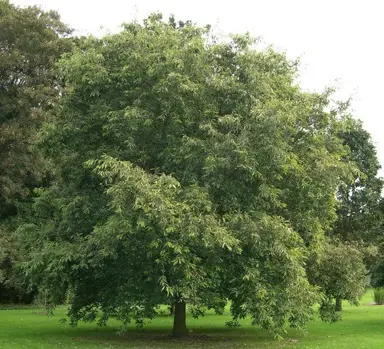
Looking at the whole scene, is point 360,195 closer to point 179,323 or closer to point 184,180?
point 179,323

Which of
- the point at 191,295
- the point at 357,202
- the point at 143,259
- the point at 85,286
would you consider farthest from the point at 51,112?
the point at 357,202

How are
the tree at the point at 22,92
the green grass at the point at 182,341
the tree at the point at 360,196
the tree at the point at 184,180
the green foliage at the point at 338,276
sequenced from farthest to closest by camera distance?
the tree at the point at 360,196, the tree at the point at 22,92, the green foliage at the point at 338,276, the green grass at the point at 182,341, the tree at the point at 184,180

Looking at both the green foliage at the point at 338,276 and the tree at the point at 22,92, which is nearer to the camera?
the green foliage at the point at 338,276

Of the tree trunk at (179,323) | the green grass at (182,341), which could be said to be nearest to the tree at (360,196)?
the green grass at (182,341)

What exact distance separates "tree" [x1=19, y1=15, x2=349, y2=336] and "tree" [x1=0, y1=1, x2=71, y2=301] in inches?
504

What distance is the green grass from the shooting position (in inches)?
867

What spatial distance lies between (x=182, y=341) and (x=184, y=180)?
775 centimetres

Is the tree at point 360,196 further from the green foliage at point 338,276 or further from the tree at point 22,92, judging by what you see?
the tree at point 22,92

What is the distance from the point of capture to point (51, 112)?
36844mm

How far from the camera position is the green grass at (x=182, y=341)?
72.3 feet

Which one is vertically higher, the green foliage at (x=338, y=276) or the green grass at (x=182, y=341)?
the green foliage at (x=338, y=276)

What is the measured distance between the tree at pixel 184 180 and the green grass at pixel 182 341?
4.91 feet

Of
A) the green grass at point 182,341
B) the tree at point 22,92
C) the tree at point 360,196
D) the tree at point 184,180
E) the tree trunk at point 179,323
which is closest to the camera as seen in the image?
the tree at point 184,180

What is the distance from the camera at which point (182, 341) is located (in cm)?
2323
